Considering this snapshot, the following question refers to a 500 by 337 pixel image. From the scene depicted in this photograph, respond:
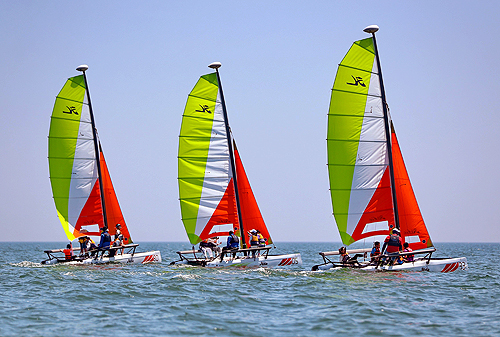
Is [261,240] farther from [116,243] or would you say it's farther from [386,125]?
[386,125]

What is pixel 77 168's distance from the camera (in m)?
30.9

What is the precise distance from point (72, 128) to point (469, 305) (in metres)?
21.5

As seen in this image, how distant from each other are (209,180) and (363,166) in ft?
25.2

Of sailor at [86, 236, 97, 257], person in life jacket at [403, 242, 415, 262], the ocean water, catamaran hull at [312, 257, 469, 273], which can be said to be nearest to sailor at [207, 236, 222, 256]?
the ocean water

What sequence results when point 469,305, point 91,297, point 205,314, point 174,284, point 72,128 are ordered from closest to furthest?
point 205,314, point 469,305, point 91,297, point 174,284, point 72,128

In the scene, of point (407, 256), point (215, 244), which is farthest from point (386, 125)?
point (215, 244)

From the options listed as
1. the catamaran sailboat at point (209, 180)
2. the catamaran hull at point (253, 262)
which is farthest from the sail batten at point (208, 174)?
the catamaran hull at point (253, 262)

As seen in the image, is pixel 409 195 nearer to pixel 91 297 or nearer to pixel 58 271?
pixel 91 297

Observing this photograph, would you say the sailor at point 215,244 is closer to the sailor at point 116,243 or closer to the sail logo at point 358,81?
the sailor at point 116,243

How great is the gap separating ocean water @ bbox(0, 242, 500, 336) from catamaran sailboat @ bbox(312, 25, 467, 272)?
2.35m

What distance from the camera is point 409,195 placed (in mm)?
23703

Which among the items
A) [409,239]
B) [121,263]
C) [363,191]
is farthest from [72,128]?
[409,239]

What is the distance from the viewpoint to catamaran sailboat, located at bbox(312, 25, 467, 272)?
23.6 meters

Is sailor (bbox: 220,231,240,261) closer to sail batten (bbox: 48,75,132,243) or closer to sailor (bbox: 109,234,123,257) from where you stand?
sailor (bbox: 109,234,123,257)
